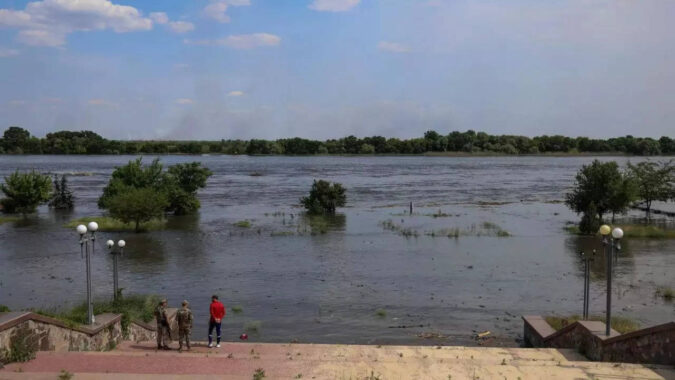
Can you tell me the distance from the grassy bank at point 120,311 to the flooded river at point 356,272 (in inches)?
82.2

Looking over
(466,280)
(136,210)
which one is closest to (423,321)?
(466,280)

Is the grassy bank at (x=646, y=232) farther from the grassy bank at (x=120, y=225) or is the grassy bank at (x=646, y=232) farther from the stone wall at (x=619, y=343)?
the grassy bank at (x=120, y=225)

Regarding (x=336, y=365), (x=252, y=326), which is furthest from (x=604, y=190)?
(x=336, y=365)

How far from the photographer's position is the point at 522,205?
71562mm

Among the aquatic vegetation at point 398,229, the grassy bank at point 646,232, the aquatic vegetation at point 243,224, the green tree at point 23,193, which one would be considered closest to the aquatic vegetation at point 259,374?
the aquatic vegetation at point 398,229

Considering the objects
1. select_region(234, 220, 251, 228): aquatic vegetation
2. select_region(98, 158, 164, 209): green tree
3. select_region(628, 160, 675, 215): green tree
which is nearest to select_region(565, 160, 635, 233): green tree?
select_region(628, 160, 675, 215): green tree

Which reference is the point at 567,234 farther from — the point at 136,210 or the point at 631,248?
the point at 136,210

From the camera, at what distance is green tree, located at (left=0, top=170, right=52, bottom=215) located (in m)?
61.2

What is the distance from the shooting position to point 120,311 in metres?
17.9

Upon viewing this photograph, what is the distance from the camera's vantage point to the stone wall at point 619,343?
12.2 meters

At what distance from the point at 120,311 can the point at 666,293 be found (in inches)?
866

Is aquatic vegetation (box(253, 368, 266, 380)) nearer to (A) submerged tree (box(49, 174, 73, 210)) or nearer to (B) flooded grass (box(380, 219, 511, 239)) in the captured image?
(B) flooded grass (box(380, 219, 511, 239))

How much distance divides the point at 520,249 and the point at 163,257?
21969 millimetres

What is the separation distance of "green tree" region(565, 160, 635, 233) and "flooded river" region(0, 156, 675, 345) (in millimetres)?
3143
